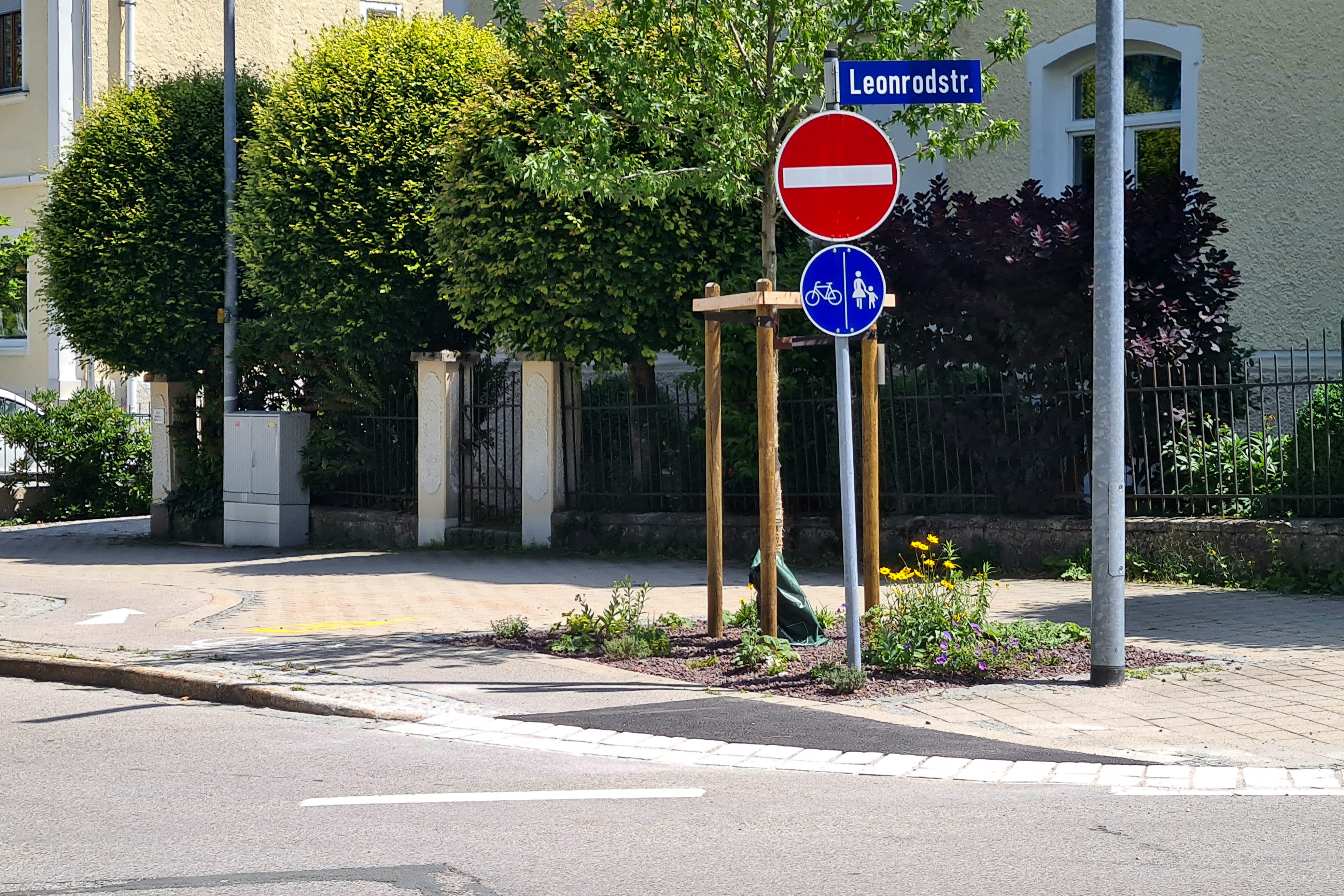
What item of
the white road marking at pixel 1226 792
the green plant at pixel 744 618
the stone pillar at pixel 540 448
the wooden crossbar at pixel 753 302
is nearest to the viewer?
the white road marking at pixel 1226 792

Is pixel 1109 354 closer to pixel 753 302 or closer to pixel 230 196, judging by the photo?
pixel 753 302

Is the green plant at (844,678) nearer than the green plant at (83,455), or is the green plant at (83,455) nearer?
the green plant at (844,678)

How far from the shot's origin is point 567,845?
5.16 m

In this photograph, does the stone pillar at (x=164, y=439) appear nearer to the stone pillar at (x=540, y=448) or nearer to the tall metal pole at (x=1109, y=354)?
the stone pillar at (x=540, y=448)

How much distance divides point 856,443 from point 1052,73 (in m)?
6.22

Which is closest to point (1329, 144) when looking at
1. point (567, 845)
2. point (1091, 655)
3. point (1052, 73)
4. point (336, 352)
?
point (1052, 73)

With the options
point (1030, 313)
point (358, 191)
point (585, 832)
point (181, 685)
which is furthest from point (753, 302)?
point (358, 191)

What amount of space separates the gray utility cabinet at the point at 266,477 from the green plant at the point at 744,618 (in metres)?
9.26

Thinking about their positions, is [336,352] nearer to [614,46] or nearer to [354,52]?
[354,52]

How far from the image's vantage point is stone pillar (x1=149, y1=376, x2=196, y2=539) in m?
19.0

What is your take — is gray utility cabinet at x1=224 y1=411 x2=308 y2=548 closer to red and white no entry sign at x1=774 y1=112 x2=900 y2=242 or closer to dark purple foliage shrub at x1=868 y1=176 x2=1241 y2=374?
dark purple foliage shrub at x1=868 y1=176 x2=1241 y2=374

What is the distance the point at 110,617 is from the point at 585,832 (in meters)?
7.17

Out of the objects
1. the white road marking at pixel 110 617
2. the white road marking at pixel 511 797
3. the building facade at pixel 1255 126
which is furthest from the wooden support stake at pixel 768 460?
the building facade at pixel 1255 126

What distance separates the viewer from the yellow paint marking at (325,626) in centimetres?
1057
